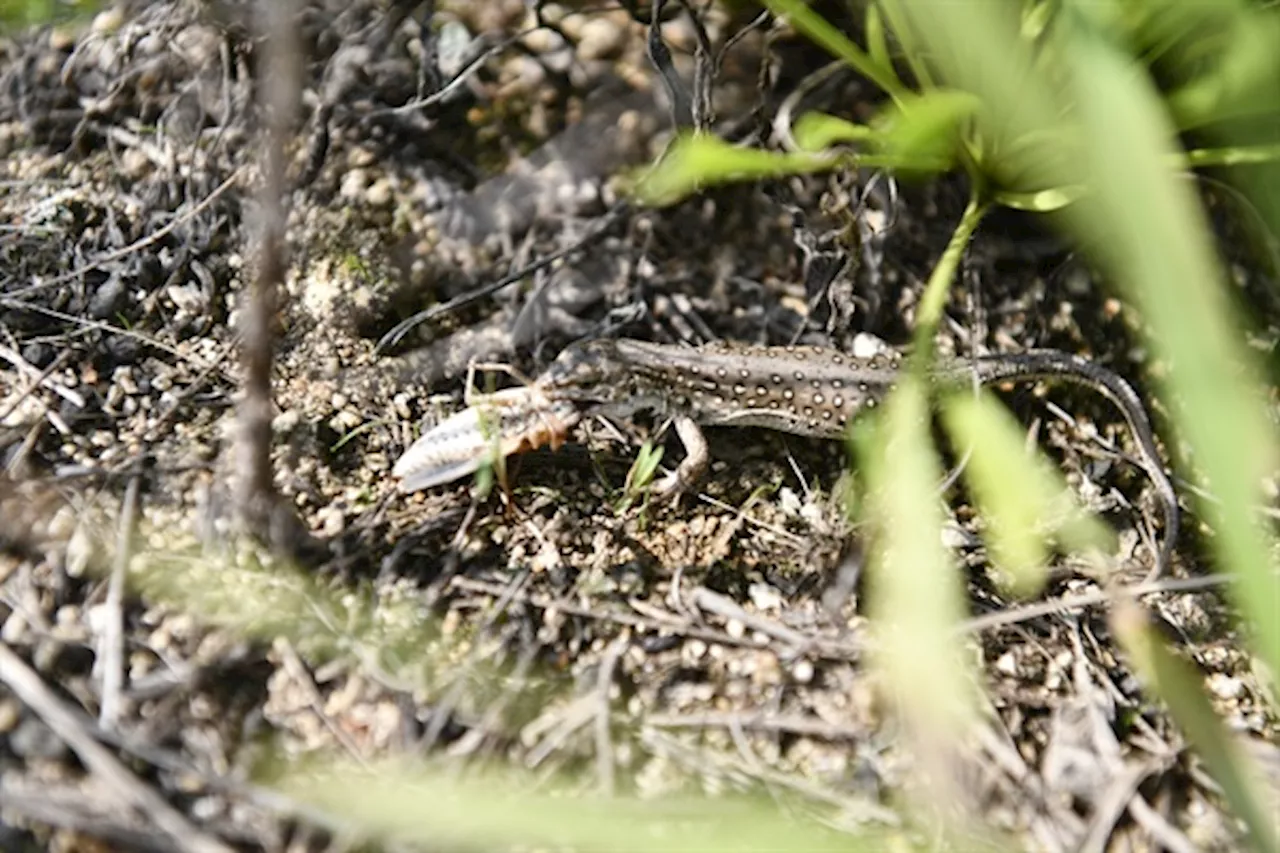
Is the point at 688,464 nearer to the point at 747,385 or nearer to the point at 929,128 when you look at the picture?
the point at 747,385

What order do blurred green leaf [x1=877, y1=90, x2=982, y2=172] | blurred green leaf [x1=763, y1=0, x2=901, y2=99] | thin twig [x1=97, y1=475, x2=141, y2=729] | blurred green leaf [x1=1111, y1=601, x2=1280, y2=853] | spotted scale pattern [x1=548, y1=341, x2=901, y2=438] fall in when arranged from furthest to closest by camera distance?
1. spotted scale pattern [x1=548, y1=341, x2=901, y2=438]
2. blurred green leaf [x1=763, y1=0, x2=901, y2=99]
3. blurred green leaf [x1=877, y1=90, x2=982, y2=172]
4. thin twig [x1=97, y1=475, x2=141, y2=729]
5. blurred green leaf [x1=1111, y1=601, x2=1280, y2=853]

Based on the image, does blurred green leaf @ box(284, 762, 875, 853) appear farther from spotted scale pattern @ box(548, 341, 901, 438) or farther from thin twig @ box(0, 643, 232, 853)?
spotted scale pattern @ box(548, 341, 901, 438)

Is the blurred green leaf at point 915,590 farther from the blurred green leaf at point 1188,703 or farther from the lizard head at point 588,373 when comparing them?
the lizard head at point 588,373

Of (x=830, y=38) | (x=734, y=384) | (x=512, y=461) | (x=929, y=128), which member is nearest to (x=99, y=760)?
(x=512, y=461)

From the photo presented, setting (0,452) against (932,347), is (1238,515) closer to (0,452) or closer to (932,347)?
(932,347)

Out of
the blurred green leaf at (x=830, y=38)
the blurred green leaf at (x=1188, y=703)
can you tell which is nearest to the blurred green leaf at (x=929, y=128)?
the blurred green leaf at (x=830, y=38)

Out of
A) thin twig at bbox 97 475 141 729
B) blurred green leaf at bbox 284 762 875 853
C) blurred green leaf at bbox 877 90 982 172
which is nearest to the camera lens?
blurred green leaf at bbox 284 762 875 853

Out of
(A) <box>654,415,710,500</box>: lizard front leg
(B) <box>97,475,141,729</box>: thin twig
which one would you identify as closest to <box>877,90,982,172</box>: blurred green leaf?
(A) <box>654,415,710,500</box>: lizard front leg

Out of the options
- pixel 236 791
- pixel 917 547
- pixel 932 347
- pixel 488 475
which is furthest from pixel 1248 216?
pixel 236 791
